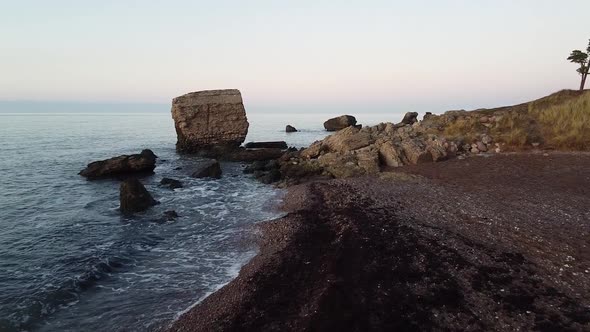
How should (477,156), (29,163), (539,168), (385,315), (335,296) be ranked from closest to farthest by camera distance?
(385,315) < (335,296) < (539,168) < (477,156) < (29,163)

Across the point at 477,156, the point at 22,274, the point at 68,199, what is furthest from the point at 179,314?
the point at 477,156

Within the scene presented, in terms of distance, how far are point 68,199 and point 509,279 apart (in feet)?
85.1

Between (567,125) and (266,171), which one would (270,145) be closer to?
(266,171)

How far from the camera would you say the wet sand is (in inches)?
349

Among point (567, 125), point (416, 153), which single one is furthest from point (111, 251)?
point (567, 125)

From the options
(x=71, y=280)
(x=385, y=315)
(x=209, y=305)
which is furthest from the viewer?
(x=71, y=280)

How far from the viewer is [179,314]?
34.0ft

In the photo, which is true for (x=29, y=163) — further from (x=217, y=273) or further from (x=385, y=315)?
(x=385, y=315)

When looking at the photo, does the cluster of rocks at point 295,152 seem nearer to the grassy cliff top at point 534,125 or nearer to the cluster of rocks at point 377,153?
the cluster of rocks at point 377,153

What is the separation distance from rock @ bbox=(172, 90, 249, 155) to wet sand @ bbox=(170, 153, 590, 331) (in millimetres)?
31827

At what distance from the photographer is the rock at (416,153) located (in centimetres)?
2986

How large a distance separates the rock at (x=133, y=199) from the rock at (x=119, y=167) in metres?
11.8

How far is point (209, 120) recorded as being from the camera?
4975cm

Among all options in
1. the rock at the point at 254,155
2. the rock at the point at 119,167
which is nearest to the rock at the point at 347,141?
the rock at the point at 254,155
